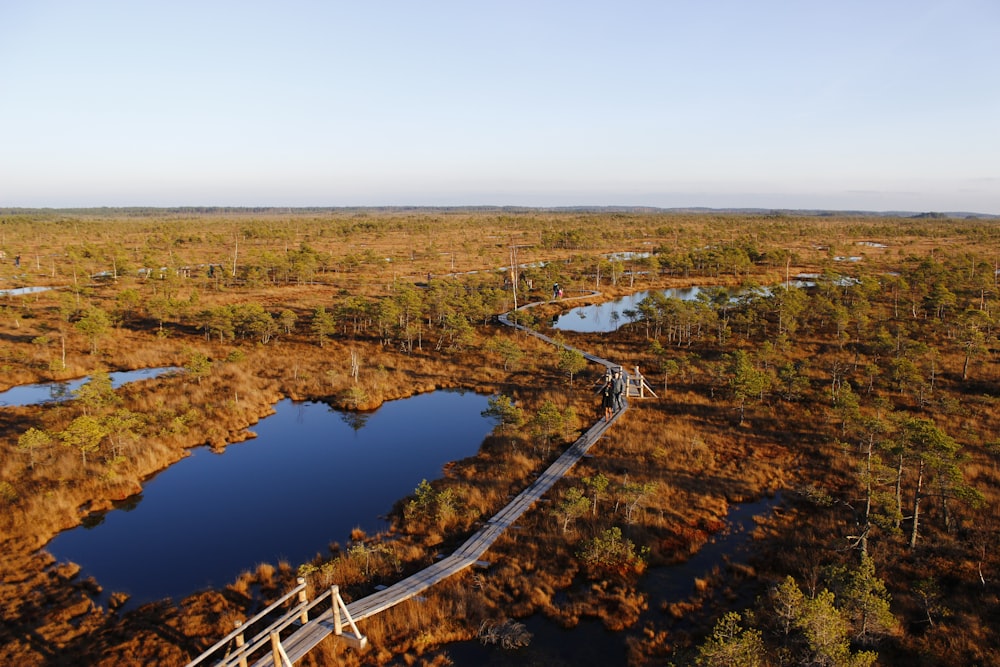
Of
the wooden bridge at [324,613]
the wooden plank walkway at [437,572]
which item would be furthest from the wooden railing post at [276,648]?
the wooden plank walkway at [437,572]

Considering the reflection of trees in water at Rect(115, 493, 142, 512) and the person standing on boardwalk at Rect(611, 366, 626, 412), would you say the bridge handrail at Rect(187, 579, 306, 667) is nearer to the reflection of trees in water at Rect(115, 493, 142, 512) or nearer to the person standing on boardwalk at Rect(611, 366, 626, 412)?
the reflection of trees in water at Rect(115, 493, 142, 512)

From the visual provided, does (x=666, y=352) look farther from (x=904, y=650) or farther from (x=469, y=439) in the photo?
(x=904, y=650)

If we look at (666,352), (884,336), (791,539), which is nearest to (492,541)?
(791,539)

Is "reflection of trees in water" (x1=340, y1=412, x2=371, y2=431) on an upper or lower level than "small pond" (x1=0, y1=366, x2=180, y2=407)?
lower

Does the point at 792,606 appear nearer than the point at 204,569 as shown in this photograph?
Yes

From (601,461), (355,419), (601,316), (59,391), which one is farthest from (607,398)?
(59,391)

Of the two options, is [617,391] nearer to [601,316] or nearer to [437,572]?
[437,572]

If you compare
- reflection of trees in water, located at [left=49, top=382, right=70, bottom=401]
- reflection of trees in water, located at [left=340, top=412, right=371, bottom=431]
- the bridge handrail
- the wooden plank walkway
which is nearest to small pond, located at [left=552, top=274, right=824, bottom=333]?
reflection of trees in water, located at [left=340, top=412, right=371, bottom=431]
